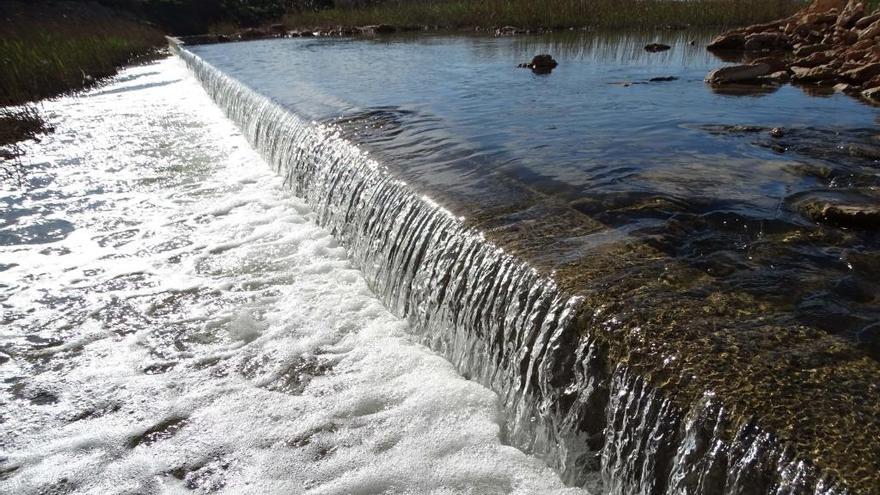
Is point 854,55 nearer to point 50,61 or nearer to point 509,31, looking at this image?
point 509,31

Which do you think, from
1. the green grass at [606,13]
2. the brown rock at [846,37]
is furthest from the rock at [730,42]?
the green grass at [606,13]

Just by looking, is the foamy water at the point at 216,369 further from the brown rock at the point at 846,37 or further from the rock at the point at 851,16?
the rock at the point at 851,16

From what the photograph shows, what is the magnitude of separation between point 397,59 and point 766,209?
13.0 meters

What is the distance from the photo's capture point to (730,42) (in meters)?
15.0

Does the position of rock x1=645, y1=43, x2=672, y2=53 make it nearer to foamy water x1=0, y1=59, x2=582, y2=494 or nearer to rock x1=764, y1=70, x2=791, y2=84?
rock x1=764, y1=70, x2=791, y2=84

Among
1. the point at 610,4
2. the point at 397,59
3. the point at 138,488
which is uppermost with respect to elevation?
the point at 610,4

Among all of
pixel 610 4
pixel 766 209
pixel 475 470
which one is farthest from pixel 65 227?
pixel 610 4

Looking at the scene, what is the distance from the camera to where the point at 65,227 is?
6730mm

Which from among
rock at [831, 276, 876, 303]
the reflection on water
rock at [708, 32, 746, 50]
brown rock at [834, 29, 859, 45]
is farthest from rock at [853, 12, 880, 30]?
rock at [831, 276, 876, 303]

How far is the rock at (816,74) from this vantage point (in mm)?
9742

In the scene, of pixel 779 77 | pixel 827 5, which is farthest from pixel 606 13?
pixel 779 77

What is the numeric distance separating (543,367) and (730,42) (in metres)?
15.2

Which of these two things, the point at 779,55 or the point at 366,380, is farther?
the point at 779,55

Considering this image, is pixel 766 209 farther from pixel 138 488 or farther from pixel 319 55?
pixel 319 55
